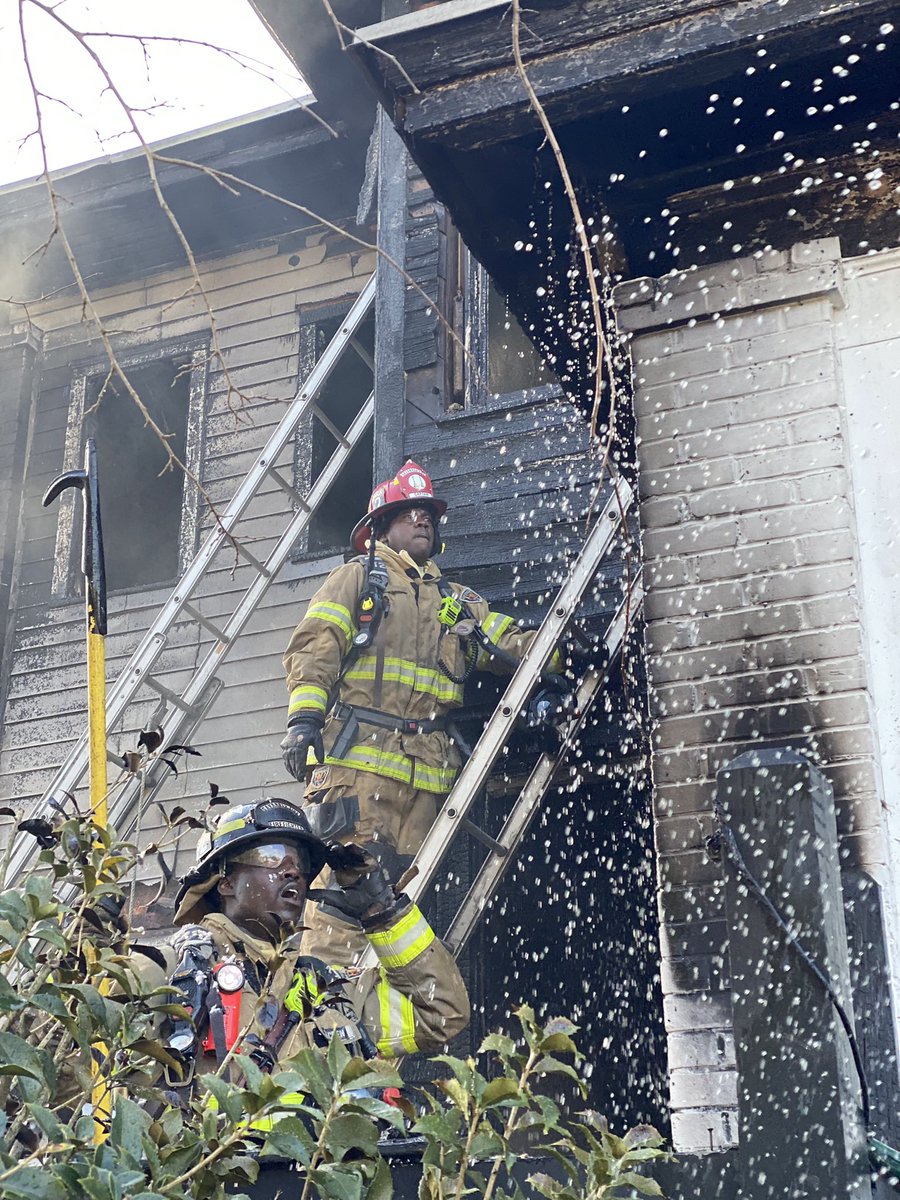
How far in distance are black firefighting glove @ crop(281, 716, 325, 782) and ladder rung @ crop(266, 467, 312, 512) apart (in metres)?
2.42

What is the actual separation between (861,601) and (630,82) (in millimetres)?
1522

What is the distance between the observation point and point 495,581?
680cm

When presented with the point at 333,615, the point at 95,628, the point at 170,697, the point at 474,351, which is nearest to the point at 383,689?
the point at 333,615

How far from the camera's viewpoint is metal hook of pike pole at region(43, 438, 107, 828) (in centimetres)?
250

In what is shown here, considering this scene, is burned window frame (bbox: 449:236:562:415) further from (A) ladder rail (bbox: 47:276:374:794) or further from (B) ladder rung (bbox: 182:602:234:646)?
(B) ladder rung (bbox: 182:602:234:646)

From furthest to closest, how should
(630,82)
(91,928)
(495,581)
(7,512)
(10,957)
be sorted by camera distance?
1. (7,512)
2. (495,581)
3. (630,82)
4. (91,928)
5. (10,957)

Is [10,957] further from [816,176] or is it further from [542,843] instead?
[542,843]

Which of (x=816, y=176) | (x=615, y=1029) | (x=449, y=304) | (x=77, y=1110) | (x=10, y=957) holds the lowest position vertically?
(x=77, y=1110)

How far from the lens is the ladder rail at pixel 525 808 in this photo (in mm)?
5383

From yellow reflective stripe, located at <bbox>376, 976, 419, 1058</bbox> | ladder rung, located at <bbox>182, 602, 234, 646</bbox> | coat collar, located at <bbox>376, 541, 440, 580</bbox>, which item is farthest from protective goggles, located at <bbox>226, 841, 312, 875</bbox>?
ladder rung, located at <bbox>182, 602, 234, 646</bbox>

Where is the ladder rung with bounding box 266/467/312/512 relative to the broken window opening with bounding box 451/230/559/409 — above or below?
below

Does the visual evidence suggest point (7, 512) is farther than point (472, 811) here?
Yes

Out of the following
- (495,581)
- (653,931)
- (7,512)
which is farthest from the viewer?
(7,512)

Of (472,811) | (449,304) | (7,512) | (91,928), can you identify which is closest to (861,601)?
(91,928)
